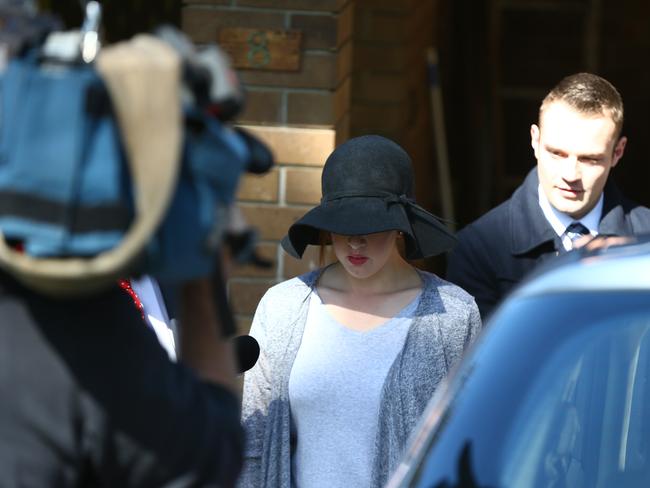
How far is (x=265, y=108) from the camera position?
526cm

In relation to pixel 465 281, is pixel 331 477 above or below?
below

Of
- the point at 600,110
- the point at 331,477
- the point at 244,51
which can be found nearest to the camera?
the point at 331,477

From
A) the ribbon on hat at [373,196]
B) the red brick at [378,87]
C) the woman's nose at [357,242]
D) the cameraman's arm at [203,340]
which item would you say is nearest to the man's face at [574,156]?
the ribbon on hat at [373,196]

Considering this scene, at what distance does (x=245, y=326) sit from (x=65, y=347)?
326 centimetres

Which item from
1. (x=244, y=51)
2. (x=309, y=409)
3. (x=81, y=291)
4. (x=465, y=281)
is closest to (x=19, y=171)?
(x=81, y=291)

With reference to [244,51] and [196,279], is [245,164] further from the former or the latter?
[244,51]

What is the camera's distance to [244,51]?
207 inches

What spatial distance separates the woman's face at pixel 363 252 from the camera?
3660 millimetres

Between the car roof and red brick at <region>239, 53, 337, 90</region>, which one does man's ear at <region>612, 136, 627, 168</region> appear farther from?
the car roof

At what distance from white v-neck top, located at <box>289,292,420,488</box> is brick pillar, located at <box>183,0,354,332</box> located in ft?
5.33

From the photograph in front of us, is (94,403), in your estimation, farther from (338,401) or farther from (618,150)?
(618,150)

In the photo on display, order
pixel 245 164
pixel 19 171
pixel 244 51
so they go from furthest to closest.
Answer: pixel 244 51 → pixel 245 164 → pixel 19 171

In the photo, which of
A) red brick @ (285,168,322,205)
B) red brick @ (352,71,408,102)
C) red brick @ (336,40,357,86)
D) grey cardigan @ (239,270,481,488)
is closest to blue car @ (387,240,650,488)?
grey cardigan @ (239,270,481,488)

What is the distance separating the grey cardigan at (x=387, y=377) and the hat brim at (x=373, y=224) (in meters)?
0.12
